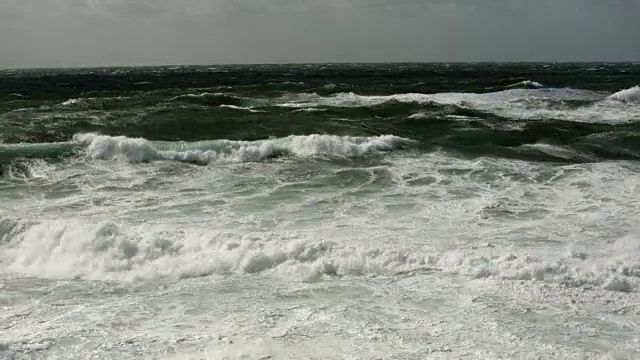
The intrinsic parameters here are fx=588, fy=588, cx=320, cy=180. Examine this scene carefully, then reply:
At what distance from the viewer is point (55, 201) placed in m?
11.9

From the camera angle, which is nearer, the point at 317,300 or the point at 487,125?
the point at 317,300

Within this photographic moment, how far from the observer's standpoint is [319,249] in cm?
855

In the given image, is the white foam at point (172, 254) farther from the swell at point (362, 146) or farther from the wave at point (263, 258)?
the swell at point (362, 146)

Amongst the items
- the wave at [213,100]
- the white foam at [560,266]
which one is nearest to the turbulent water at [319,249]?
the white foam at [560,266]

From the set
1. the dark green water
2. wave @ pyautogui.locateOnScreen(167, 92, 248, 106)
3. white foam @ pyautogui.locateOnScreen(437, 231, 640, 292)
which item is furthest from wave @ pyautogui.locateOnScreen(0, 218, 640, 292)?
wave @ pyautogui.locateOnScreen(167, 92, 248, 106)

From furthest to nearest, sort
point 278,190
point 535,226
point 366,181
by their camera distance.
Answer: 1. point 366,181
2. point 278,190
3. point 535,226

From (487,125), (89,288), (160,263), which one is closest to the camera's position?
(89,288)

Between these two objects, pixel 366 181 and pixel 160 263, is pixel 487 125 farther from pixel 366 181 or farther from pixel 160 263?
pixel 160 263

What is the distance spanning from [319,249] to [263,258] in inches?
32.8

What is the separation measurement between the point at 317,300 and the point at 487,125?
18.1 meters

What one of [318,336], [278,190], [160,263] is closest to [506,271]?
[318,336]

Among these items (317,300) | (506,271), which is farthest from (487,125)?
(317,300)

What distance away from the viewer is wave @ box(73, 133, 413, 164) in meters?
16.9

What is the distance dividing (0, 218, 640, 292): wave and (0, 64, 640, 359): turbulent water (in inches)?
1.3
